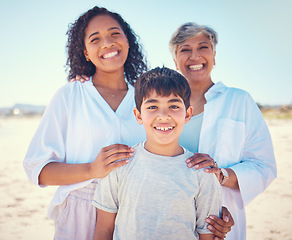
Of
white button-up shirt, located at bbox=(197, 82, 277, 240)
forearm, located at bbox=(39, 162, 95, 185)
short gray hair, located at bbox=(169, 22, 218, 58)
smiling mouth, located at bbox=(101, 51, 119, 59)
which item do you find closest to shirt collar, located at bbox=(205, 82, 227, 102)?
white button-up shirt, located at bbox=(197, 82, 277, 240)

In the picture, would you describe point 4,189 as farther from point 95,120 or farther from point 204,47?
point 204,47

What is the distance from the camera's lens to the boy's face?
76.9 inches

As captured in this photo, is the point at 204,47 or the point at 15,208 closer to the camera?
the point at 204,47

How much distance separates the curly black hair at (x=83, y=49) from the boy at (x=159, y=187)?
3.57 ft

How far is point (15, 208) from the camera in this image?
6121 mm

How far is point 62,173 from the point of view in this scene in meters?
2.19

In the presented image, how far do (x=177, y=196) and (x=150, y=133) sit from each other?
48 cm

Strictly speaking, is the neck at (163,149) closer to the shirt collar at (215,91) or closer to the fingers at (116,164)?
the fingers at (116,164)

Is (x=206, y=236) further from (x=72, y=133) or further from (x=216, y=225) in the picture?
(x=72, y=133)

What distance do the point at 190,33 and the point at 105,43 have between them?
0.92m

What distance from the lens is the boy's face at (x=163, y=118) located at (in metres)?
1.95

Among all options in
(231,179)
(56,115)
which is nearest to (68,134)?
(56,115)

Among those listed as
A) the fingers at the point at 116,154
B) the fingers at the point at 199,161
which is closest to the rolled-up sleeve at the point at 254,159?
the fingers at the point at 199,161

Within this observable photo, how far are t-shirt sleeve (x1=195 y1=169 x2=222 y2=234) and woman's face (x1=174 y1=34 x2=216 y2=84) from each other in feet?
4.49
